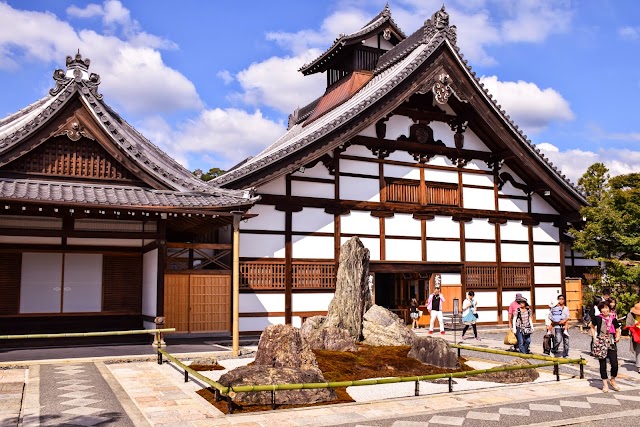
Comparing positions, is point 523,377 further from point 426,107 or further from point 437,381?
point 426,107

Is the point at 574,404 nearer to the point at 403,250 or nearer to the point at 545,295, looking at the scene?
the point at 403,250

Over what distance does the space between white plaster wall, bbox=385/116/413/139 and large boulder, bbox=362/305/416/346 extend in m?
7.43

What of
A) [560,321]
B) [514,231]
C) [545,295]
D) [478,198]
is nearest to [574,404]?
[560,321]

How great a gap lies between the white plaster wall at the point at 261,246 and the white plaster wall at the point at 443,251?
234 inches

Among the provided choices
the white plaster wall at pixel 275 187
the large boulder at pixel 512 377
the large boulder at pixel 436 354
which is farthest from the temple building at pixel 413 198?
the large boulder at pixel 512 377

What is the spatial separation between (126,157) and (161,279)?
3.24 m

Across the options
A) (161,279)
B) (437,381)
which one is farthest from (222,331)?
(437,381)

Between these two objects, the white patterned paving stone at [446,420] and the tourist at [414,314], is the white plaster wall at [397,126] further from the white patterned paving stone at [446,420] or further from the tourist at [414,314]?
the white patterned paving stone at [446,420]

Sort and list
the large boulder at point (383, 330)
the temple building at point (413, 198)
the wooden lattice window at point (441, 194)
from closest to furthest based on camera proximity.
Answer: the large boulder at point (383, 330) < the temple building at point (413, 198) < the wooden lattice window at point (441, 194)

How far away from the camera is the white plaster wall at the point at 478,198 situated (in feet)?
72.7

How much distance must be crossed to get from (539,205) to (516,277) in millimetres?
3293

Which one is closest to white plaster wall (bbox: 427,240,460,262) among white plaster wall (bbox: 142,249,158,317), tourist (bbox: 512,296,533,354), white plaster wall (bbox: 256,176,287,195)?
white plaster wall (bbox: 256,176,287,195)

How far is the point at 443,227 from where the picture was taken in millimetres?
21516

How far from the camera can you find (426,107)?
21.7m
